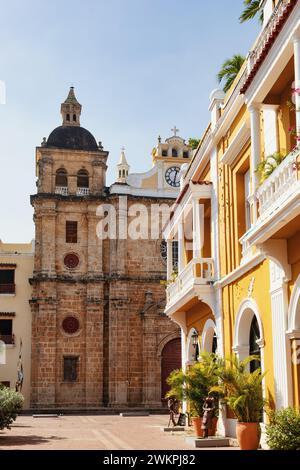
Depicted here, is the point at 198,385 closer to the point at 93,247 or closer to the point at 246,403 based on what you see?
the point at 246,403

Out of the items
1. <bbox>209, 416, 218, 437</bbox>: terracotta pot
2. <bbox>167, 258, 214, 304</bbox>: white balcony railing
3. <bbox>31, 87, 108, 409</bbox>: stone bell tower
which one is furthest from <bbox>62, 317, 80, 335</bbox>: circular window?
<bbox>209, 416, 218, 437</bbox>: terracotta pot

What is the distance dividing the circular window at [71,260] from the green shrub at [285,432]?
29.9 metres

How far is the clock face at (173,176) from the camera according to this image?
142 feet

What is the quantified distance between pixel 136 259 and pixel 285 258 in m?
28.8

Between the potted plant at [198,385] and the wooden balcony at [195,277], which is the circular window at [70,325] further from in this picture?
the potted plant at [198,385]

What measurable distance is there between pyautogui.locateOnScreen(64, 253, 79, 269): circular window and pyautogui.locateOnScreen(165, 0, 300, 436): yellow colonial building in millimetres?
17633

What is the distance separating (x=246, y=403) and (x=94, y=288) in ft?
89.0

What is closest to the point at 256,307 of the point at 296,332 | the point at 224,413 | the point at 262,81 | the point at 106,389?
the point at 296,332

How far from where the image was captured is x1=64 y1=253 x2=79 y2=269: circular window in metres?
41.4

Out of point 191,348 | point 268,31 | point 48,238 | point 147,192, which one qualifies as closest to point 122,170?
point 147,192

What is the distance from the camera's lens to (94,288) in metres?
40.8

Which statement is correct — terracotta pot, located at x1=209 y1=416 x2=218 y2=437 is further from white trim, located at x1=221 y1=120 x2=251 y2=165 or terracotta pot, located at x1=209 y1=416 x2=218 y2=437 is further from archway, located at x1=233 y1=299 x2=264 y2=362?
white trim, located at x1=221 y1=120 x2=251 y2=165

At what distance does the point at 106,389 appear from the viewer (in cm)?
3981

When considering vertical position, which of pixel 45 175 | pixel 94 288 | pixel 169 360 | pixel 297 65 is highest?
pixel 45 175
